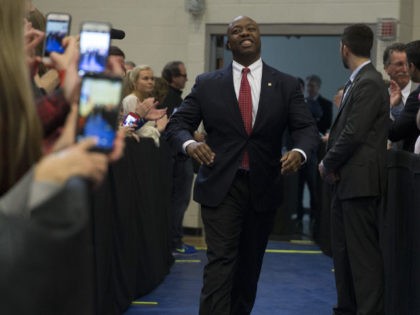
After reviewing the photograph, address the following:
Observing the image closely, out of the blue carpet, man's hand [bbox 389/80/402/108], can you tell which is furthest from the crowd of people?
the blue carpet

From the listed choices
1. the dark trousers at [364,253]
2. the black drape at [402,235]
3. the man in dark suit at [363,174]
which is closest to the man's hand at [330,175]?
the man in dark suit at [363,174]

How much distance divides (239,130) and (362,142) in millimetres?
834

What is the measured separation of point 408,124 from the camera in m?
5.25

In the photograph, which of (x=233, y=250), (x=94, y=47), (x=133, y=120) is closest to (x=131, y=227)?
(x=133, y=120)

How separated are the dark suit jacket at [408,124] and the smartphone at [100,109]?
12.0 ft

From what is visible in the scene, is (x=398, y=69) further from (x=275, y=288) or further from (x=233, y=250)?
(x=233, y=250)

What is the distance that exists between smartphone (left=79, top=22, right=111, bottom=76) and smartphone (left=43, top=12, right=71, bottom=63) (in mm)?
156

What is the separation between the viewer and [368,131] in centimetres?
534

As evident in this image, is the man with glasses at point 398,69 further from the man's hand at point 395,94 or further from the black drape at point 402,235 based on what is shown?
the black drape at point 402,235

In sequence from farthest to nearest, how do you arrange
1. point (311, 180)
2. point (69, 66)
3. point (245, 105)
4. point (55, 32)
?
1. point (311, 180)
2. point (245, 105)
3. point (55, 32)
4. point (69, 66)

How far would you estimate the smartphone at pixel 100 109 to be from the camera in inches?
64.6

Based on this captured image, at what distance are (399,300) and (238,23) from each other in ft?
5.80

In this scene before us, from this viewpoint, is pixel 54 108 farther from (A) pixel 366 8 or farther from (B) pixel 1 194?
(A) pixel 366 8

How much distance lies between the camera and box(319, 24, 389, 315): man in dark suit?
5.29 m
